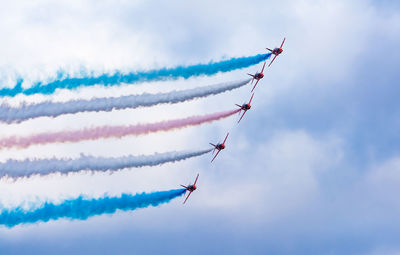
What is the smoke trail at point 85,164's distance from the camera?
84.8m

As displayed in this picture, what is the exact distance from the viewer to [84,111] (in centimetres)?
9175

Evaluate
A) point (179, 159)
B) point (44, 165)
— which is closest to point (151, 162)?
point (179, 159)

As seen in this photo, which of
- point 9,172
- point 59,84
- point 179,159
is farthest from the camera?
point 179,159

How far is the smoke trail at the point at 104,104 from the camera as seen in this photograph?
87.2 metres

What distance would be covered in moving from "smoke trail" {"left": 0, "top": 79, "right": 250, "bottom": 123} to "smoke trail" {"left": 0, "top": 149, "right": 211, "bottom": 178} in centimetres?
503

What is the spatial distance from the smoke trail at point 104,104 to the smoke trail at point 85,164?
5.03 metres

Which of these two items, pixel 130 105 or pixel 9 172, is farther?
pixel 130 105

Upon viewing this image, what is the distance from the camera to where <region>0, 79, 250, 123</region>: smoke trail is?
286 ft

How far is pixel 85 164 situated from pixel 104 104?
7.55 meters

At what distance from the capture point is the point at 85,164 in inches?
3531

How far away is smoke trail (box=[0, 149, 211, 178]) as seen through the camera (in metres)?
84.8

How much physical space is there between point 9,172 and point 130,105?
55.7 ft

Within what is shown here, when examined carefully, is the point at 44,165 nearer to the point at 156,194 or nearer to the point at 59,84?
the point at 59,84

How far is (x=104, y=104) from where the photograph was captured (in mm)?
93250
